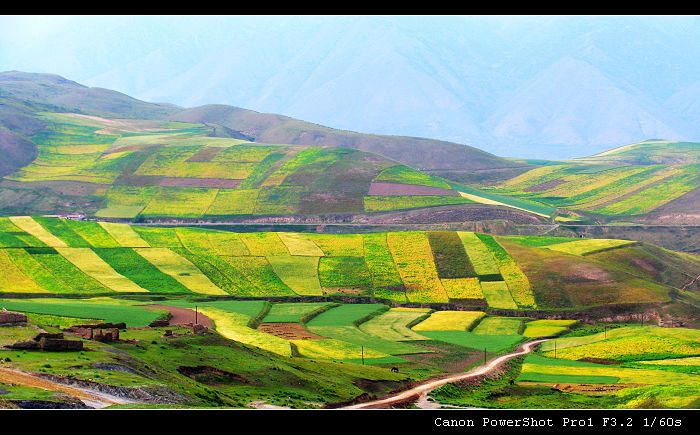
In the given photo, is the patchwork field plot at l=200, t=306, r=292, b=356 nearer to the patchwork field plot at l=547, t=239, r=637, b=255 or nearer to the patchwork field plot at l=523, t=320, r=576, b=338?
the patchwork field plot at l=523, t=320, r=576, b=338

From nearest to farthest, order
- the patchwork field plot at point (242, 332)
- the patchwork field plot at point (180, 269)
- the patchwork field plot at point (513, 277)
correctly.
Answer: the patchwork field plot at point (242, 332) < the patchwork field plot at point (513, 277) < the patchwork field plot at point (180, 269)

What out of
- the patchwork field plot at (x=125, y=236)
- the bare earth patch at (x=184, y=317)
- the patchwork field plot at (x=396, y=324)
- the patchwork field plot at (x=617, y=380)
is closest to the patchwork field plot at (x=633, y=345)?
the patchwork field plot at (x=617, y=380)

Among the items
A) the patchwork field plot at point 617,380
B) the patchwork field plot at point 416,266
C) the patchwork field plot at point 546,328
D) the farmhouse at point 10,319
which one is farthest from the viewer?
the patchwork field plot at point 416,266

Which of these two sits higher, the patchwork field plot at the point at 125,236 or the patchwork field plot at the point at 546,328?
the patchwork field plot at the point at 125,236

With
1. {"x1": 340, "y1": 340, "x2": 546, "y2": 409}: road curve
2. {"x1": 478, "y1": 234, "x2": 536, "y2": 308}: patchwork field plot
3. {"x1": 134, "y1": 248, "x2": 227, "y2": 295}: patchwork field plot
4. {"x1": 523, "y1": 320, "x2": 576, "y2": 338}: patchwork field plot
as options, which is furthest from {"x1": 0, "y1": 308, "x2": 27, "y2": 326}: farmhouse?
{"x1": 478, "y1": 234, "x2": 536, "y2": 308}: patchwork field plot

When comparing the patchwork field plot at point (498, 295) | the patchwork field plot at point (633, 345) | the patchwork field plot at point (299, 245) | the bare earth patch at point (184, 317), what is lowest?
the patchwork field plot at point (633, 345)

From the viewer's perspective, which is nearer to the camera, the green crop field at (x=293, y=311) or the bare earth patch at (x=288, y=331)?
the bare earth patch at (x=288, y=331)

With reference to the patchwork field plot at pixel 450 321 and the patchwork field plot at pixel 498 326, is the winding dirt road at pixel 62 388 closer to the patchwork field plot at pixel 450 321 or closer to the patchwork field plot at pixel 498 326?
the patchwork field plot at pixel 450 321
